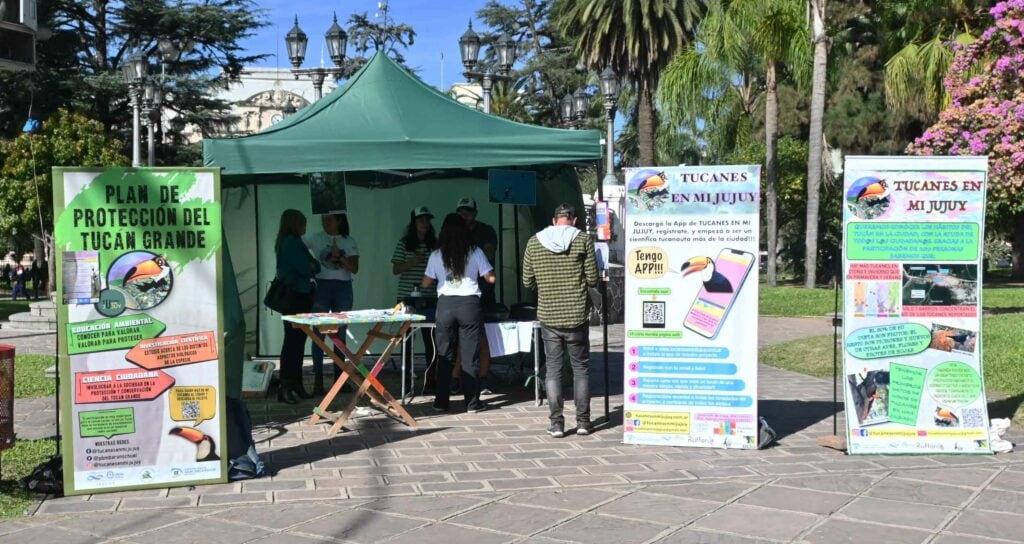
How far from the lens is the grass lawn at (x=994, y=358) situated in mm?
9000

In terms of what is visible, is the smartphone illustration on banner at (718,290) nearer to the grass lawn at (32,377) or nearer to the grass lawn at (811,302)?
the grass lawn at (32,377)

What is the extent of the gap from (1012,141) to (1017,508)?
1079 cm

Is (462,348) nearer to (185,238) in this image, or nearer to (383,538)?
(185,238)

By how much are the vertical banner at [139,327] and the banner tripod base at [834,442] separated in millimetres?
4160

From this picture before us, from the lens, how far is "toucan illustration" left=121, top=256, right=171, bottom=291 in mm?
6066

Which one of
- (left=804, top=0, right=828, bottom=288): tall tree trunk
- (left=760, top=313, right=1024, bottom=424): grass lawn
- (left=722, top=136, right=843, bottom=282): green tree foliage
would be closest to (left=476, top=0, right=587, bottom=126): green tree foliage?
(left=722, top=136, right=843, bottom=282): green tree foliage

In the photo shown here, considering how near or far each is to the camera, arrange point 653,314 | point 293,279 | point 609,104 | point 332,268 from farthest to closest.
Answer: point 609,104, point 332,268, point 293,279, point 653,314

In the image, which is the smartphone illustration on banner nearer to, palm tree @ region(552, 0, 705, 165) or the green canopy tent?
the green canopy tent

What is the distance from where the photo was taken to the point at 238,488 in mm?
6164

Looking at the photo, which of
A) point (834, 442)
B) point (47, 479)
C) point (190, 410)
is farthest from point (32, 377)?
point (834, 442)

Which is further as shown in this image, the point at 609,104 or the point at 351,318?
the point at 609,104

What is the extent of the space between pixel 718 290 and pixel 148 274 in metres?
3.84

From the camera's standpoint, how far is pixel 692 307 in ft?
24.1

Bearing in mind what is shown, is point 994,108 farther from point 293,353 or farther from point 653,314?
point 293,353
